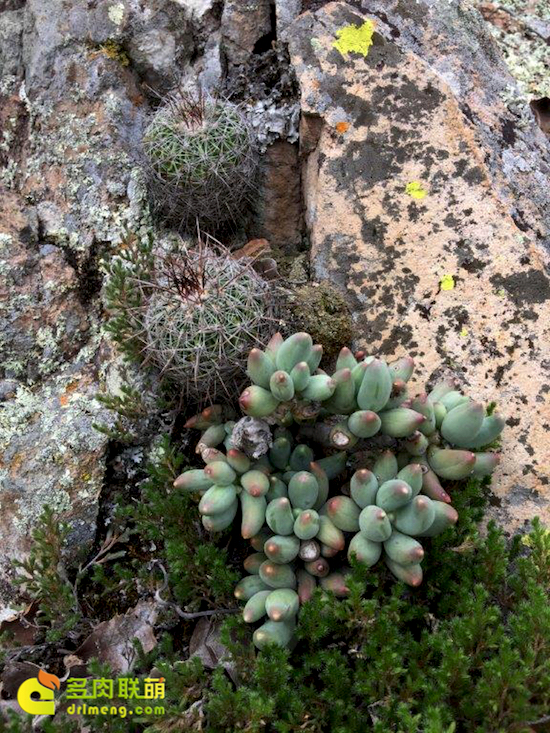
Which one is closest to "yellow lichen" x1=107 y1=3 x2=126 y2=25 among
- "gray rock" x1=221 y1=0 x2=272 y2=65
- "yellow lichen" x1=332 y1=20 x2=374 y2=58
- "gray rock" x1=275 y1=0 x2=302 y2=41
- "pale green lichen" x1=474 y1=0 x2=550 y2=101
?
"gray rock" x1=221 y1=0 x2=272 y2=65

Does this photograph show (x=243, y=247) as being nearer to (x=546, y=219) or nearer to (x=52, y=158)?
(x=52, y=158)

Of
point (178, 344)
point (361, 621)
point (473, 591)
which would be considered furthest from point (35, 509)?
point (473, 591)

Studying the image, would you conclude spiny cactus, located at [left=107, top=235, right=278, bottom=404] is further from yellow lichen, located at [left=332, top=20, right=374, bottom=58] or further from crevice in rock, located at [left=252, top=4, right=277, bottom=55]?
crevice in rock, located at [left=252, top=4, right=277, bottom=55]

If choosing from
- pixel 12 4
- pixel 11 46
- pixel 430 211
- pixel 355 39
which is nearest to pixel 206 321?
pixel 430 211

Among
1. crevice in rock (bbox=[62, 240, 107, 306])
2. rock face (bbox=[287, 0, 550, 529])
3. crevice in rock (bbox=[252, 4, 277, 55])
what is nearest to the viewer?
rock face (bbox=[287, 0, 550, 529])

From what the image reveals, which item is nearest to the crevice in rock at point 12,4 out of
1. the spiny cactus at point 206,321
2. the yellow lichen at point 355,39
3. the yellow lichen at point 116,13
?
the yellow lichen at point 116,13

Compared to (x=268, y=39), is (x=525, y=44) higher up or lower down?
higher up

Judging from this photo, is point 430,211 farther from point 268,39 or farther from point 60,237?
point 60,237

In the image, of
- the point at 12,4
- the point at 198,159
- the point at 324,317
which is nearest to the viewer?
the point at 324,317
